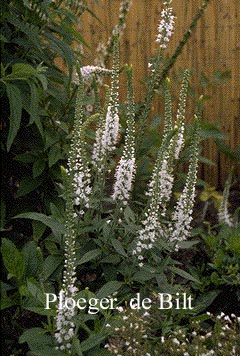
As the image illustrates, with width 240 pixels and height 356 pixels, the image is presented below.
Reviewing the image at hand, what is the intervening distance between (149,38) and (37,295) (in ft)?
15.2

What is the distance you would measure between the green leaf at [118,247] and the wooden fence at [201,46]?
3877mm

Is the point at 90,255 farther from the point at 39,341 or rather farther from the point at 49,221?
the point at 39,341

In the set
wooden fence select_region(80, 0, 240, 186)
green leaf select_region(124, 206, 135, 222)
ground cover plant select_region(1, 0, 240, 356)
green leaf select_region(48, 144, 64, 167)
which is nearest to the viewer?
ground cover plant select_region(1, 0, 240, 356)

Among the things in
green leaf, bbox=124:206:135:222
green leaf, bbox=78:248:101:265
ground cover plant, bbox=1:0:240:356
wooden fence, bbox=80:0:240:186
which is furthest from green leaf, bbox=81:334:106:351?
wooden fence, bbox=80:0:240:186

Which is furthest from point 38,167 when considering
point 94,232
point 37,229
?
point 94,232

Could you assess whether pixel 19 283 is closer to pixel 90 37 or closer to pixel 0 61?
pixel 0 61

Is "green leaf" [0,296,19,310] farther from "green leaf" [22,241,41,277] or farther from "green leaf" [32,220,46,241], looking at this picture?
"green leaf" [32,220,46,241]

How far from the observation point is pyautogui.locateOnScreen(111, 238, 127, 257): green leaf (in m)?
3.23

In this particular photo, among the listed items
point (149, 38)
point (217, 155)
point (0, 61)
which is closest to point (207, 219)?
point (217, 155)

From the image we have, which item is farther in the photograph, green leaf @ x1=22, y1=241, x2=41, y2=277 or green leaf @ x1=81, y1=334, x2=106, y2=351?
green leaf @ x1=22, y1=241, x2=41, y2=277

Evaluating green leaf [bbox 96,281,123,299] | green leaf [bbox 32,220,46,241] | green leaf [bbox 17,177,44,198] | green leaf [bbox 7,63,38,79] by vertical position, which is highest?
green leaf [bbox 7,63,38,79]

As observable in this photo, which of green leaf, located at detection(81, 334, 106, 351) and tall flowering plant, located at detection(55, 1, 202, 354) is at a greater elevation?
tall flowering plant, located at detection(55, 1, 202, 354)

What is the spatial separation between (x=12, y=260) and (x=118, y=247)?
45 cm

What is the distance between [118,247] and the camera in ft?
10.7
